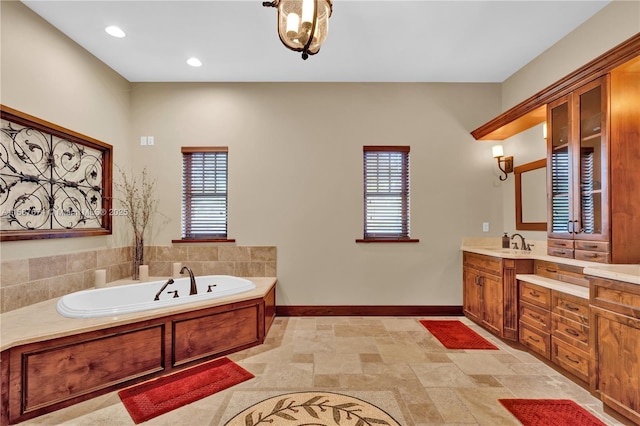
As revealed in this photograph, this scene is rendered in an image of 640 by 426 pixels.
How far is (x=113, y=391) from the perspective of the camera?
7.29 feet

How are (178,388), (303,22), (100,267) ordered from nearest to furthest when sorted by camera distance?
(303,22) < (178,388) < (100,267)

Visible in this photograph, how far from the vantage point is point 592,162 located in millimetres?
2371

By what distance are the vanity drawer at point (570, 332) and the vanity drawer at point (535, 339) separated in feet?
0.39

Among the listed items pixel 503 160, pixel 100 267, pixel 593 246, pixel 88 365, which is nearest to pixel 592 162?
pixel 593 246

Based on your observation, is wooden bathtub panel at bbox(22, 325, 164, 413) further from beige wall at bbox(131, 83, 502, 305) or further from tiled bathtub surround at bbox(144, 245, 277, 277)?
beige wall at bbox(131, 83, 502, 305)

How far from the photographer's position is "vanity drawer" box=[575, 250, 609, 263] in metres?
2.26

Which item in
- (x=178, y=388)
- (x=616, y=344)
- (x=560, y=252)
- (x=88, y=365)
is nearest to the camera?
(x=616, y=344)

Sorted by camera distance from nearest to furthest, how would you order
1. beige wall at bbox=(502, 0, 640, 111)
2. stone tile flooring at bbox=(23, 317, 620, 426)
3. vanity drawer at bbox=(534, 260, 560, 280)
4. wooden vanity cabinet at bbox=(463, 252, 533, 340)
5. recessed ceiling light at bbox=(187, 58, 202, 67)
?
stone tile flooring at bbox=(23, 317, 620, 426), beige wall at bbox=(502, 0, 640, 111), vanity drawer at bbox=(534, 260, 560, 280), wooden vanity cabinet at bbox=(463, 252, 533, 340), recessed ceiling light at bbox=(187, 58, 202, 67)

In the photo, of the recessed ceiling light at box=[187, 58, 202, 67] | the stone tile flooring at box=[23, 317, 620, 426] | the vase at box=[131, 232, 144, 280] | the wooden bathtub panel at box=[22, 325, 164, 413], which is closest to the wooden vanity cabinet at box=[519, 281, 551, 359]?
the stone tile flooring at box=[23, 317, 620, 426]

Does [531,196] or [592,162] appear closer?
[592,162]

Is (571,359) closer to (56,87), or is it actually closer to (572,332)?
(572,332)

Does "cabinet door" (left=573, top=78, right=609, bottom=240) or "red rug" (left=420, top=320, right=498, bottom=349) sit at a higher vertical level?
"cabinet door" (left=573, top=78, right=609, bottom=240)

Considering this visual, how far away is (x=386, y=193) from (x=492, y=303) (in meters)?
1.80

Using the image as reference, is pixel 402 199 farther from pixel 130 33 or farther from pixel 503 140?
pixel 130 33
